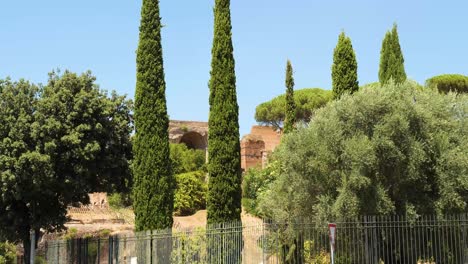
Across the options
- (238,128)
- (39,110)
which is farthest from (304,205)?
(39,110)

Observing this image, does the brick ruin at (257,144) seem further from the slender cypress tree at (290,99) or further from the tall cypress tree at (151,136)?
the tall cypress tree at (151,136)

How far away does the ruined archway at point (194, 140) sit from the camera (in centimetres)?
7534

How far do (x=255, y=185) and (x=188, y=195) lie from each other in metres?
8.37

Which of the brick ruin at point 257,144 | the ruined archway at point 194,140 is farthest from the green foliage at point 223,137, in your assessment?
the ruined archway at point 194,140

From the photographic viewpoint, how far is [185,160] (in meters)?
58.2

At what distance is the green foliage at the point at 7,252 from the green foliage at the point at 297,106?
29.9 meters

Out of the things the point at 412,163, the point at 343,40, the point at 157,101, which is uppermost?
the point at 343,40

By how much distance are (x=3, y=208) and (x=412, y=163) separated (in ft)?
56.5

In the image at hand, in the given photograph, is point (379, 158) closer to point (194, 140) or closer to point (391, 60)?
point (391, 60)

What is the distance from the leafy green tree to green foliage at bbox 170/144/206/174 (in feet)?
92.9

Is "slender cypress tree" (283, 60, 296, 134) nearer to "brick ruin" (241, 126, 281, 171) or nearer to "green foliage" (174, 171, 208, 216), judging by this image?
"green foliage" (174, 171, 208, 216)

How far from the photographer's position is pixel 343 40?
2547cm

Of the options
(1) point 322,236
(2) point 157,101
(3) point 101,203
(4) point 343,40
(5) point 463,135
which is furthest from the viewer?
(3) point 101,203

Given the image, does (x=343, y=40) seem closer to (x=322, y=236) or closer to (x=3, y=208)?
(x=322, y=236)
